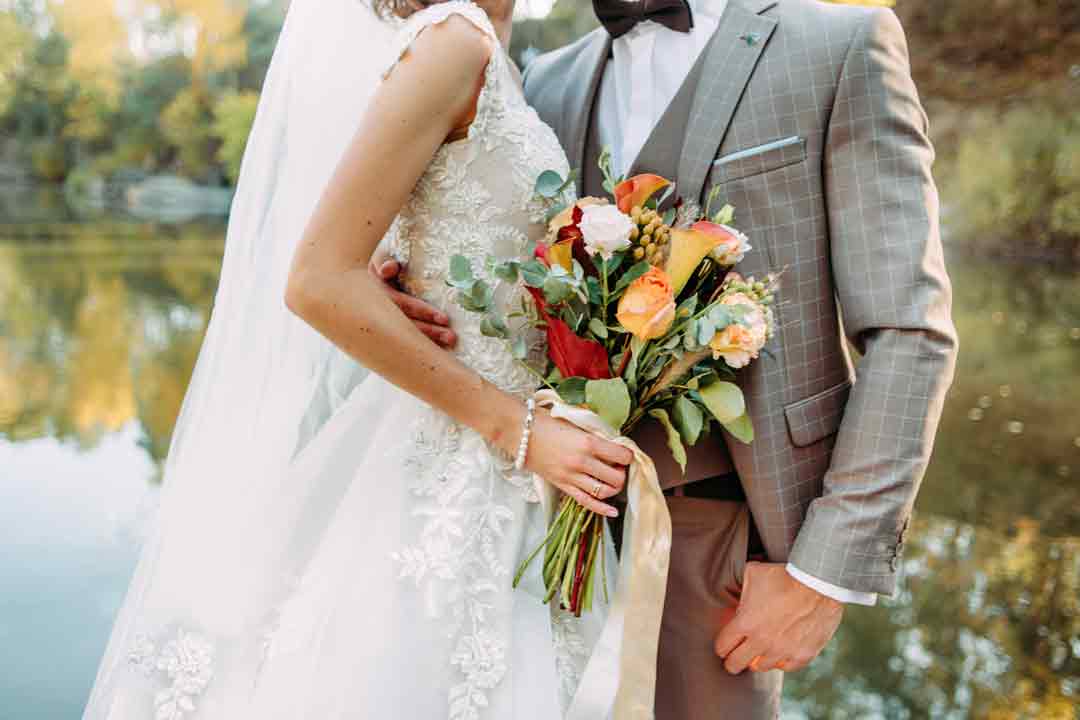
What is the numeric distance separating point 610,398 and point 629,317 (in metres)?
0.13

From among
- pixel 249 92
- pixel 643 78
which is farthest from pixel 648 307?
pixel 249 92

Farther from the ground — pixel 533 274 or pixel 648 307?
pixel 533 274

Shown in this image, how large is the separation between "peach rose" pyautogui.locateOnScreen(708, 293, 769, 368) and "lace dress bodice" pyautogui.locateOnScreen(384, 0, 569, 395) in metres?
0.37

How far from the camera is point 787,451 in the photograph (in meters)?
1.58

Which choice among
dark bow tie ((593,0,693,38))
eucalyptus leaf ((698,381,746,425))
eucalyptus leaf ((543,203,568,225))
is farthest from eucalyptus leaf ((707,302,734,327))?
dark bow tie ((593,0,693,38))

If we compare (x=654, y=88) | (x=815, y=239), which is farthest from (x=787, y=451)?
(x=654, y=88)

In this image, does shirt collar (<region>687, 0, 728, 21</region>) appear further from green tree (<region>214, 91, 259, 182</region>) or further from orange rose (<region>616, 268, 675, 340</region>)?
green tree (<region>214, 91, 259, 182</region>)

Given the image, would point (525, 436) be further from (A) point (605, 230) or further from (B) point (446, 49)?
(B) point (446, 49)

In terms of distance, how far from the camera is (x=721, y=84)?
5.23ft

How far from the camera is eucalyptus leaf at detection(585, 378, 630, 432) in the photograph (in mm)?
1366

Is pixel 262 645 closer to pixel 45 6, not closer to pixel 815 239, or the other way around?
pixel 815 239

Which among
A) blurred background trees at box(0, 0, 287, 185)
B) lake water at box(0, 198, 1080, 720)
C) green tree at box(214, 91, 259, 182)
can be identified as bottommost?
lake water at box(0, 198, 1080, 720)

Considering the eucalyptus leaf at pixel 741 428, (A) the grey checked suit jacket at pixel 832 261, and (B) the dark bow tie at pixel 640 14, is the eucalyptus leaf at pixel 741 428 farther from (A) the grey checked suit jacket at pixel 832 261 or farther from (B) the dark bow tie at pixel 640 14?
(B) the dark bow tie at pixel 640 14

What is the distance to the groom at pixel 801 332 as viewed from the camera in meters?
1.48
